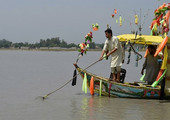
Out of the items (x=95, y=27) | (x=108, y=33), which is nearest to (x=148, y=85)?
(x=108, y=33)

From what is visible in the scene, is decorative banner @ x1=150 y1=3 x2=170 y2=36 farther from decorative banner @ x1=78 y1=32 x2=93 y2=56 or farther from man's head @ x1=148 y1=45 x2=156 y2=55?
decorative banner @ x1=78 y1=32 x2=93 y2=56

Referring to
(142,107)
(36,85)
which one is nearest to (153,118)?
(142,107)

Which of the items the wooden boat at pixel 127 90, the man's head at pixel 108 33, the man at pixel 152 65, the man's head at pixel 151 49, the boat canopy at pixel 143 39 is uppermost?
the man's head at pixel 108 33

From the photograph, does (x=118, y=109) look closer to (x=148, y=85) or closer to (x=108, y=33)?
(x=148, y=85)

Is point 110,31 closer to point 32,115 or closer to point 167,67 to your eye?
point 167,67

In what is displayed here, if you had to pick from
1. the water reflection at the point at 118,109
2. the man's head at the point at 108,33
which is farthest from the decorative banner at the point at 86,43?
the water reflection at the point at 118,109

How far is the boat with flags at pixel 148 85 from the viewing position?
10.1m

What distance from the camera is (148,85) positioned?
10961 millimetres

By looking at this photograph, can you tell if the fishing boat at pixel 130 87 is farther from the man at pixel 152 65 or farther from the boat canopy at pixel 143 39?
the man at pixel 152 65

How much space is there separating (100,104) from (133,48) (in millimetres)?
1743

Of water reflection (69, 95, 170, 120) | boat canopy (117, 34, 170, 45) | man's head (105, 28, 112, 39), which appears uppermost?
man's head (105, 28, 112, 39)

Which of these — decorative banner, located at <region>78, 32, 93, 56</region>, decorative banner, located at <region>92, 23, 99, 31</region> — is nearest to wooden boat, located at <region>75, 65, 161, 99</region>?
decorative banner, located at <region>78, 32, 93, 56</region>

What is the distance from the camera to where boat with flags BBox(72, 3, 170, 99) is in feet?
33.2

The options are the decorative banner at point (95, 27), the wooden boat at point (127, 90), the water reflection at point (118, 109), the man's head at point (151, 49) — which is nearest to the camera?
the water reflection at point (118, 109)
